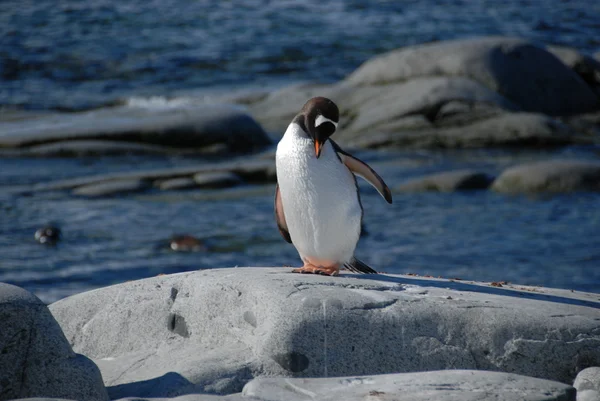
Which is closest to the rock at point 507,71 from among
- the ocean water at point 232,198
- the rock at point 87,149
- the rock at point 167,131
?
the ocean water at point 232,198

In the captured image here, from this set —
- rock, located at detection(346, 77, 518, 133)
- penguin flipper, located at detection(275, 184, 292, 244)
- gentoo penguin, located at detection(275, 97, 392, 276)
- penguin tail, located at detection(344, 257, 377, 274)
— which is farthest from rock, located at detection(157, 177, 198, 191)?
gentoo penguin, located at detection(275, 97, 392, 276)

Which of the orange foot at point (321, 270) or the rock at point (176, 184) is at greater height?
the orange foot at point (321, 270)

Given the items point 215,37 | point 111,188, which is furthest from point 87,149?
point 215,37

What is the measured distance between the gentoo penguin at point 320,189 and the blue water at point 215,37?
16.2 meters

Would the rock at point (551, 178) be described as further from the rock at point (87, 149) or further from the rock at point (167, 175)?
the rock at point (87, 149)

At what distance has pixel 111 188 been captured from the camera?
44.4 ft

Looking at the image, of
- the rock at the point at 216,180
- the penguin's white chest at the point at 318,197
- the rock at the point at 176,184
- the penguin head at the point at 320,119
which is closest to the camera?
the penguin head at the point at 320,119

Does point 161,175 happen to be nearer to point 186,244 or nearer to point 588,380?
point 186,244

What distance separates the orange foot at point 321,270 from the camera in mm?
5820

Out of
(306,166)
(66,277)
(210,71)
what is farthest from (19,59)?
(306,166)

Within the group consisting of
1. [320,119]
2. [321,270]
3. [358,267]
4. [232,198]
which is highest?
[320,119]

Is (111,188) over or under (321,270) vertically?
under

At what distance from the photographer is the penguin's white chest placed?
18.7ft

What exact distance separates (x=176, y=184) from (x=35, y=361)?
9238mm
